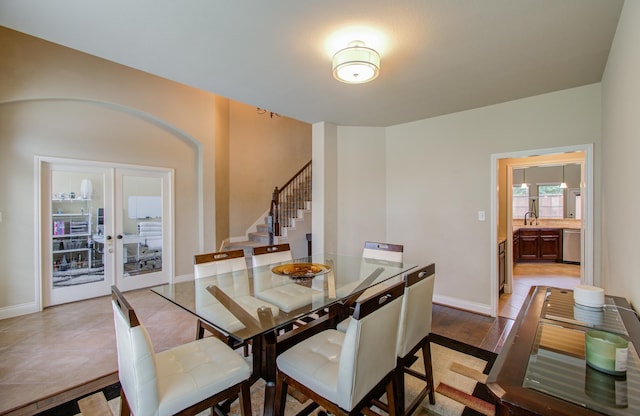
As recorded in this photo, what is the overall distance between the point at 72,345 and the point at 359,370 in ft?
10.2

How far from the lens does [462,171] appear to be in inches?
Result: 148

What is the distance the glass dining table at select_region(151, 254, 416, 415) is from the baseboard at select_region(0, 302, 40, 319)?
275 centimetres

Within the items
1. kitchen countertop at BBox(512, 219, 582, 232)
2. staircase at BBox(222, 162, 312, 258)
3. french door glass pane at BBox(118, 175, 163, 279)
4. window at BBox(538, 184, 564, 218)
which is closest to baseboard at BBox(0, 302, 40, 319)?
french door glass pane at BBox(118, 175, 163, 279)

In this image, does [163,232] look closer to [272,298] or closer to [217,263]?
[217,263]

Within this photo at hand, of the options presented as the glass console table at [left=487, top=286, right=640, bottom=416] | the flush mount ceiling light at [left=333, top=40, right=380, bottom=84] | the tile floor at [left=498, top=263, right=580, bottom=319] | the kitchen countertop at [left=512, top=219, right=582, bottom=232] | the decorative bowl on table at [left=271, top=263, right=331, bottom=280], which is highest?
the flush mount ceiling light at [left=333, top=40, right=380, bottom=84]

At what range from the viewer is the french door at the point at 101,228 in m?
3.81

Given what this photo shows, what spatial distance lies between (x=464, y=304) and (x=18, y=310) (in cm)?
568

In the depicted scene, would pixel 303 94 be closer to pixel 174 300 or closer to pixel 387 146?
pixel 387 146

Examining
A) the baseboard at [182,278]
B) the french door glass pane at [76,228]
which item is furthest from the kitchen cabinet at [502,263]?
the french door glass pane at [76,228]

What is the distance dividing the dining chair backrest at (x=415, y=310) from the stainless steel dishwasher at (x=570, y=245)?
698 centimetres

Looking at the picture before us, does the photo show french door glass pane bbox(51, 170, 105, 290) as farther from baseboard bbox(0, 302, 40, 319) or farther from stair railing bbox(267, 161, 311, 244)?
stair railing bbox(267, 161, 311, 244)

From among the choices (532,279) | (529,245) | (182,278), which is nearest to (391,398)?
(182,278)

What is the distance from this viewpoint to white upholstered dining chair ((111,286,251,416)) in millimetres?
1200

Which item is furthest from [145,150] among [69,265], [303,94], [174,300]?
[174,300]
